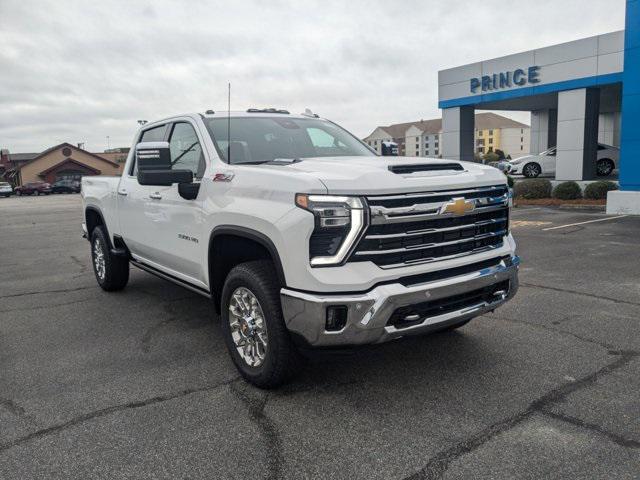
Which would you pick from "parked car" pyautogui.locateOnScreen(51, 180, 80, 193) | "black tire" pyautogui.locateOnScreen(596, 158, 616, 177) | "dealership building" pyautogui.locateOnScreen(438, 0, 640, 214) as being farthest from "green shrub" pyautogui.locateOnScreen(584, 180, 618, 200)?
"parked car" pyautogui.locateOnScreen(51, 180, 80, 193)

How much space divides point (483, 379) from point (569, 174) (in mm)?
17758

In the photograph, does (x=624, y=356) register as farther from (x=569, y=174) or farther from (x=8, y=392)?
(x=569, y=174)

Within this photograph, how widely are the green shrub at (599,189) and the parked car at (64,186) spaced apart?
49708 mm

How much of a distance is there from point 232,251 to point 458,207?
66.0 inches

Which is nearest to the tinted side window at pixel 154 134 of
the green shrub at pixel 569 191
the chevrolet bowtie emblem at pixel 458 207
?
the chevrolet bowtie emblem at pixel 458 207

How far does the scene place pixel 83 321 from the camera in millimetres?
5703

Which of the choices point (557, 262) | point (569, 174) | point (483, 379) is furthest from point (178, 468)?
point (569, 174)

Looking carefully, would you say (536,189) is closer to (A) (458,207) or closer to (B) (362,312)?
(A) (458,207)

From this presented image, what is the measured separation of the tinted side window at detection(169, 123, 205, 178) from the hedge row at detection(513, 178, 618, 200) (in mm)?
16043

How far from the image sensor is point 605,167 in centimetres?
2319

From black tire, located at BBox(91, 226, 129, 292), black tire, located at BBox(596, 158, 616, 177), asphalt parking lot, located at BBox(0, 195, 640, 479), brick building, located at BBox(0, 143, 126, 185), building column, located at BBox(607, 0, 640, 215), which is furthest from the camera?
brick building, located at BBox(0, 143, 126, 185)

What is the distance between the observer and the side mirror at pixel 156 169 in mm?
4133

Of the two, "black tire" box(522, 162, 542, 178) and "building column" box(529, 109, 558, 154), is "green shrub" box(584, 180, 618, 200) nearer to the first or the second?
"black tire" box(522, 162, 542, 178)

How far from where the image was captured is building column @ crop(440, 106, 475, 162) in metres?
24.0
